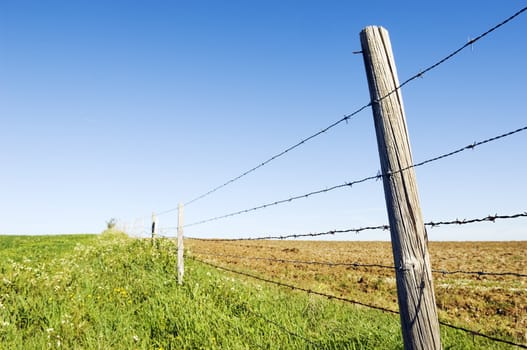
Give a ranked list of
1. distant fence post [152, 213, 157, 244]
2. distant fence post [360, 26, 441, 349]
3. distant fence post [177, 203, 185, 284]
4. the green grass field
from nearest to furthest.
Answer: distant fence post [360, 26, 441, 349], the green grass field, distant fence post [177, 203, 185, 284], distant fence post [152, 213, 157, 244]

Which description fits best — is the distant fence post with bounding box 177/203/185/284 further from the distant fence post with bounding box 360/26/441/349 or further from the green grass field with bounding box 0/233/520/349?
the distant fence post with bounding box 360/26/441/349

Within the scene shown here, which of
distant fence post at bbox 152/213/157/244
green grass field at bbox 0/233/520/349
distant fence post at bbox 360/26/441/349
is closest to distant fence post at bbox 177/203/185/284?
green grass field at bbox 0/233/520/349

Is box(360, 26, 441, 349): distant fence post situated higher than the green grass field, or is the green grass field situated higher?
box(360, 26, 441, 349): distant fence post

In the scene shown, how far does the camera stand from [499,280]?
12320 millimetres

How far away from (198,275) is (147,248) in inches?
156

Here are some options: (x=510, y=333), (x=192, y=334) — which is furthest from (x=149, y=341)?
(x=510, y=333)

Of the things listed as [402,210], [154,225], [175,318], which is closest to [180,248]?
[175,318]

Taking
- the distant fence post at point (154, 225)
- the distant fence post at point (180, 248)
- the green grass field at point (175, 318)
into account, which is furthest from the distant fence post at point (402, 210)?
the distant fence post at point (154, 225)

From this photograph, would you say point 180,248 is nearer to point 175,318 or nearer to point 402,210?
point 175,318

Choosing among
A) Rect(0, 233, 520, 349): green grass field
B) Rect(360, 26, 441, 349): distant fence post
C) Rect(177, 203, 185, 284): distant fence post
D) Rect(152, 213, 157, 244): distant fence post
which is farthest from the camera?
Rect(152, 213, 157, 244): distant fence post

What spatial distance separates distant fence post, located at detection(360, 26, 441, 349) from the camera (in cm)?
246

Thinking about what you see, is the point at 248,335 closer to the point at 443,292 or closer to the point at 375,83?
the point at 375,83

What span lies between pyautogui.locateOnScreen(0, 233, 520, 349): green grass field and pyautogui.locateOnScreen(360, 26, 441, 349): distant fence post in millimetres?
1930

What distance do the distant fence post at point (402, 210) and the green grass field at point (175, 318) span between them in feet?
6.33
